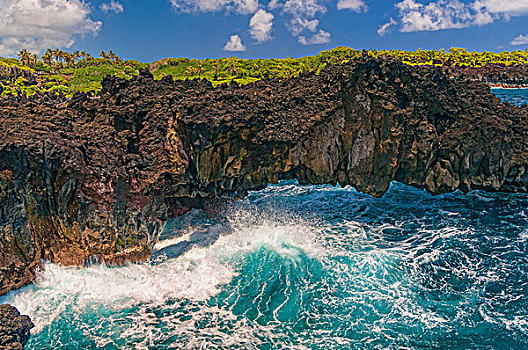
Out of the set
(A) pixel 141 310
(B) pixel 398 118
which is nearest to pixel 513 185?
(B) pixel 398 118

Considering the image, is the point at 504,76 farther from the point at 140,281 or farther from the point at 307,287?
the point at 140,281

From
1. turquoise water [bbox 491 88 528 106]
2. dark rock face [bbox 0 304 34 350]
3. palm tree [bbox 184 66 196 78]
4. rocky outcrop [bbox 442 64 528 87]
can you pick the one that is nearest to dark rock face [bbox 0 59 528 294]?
dark rock face [bbox 0 304 34 350]

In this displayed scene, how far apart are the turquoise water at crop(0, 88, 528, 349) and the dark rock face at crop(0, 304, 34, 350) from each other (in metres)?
1.53

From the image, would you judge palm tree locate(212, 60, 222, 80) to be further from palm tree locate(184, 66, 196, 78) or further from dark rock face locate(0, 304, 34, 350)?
dark rock face locate(0, 304, 34, 350)

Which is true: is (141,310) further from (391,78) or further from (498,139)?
(498,139)

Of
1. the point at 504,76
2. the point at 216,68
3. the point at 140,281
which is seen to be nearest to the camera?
the point at 140,281

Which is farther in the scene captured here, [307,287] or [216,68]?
[216,68]

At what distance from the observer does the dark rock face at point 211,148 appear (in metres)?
20.2

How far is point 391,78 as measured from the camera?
25891 millimetres

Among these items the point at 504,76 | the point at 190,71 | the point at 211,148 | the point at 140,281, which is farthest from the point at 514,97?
the point at 140,281

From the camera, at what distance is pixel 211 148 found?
2430cm

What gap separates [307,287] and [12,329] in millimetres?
13661

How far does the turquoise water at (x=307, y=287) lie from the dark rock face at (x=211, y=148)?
2.15 metres

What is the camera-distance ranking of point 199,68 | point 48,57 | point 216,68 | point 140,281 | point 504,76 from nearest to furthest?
1. point 140,281
2. point 199,68
3. point 216,68
4. point 48,57
5. point 504,76
